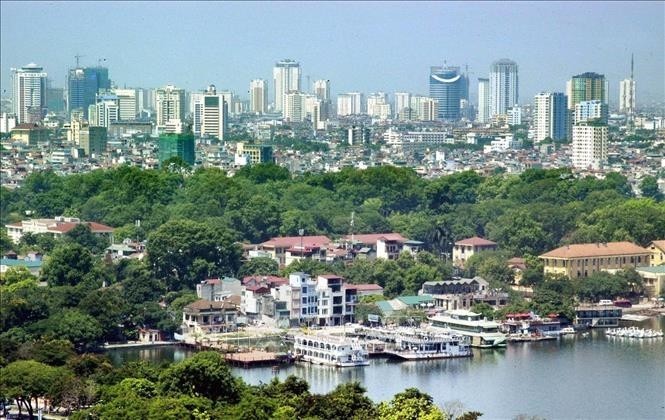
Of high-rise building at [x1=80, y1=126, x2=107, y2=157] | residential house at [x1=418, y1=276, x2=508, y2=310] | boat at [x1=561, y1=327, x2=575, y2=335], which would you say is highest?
high-rise building at [x1=80, y1=126, x2=107, y2=157]

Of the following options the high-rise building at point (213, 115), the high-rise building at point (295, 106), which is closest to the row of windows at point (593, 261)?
the high-rise building at point (213, 115)

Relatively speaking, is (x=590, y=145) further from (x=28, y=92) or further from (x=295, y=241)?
(x=28, y=92)

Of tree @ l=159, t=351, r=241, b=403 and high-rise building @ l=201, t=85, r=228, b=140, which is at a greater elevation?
high-rise building @ l=201, t=85, r=228, b=140

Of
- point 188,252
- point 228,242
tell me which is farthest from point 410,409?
point 228,242

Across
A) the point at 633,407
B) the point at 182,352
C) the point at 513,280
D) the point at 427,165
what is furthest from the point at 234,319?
the point at 427,165

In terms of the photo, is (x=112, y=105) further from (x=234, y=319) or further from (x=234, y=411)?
(x=234, y=411)

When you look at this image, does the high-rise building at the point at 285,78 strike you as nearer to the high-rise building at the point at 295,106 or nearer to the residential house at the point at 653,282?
the high-rise building at the point at 295,106

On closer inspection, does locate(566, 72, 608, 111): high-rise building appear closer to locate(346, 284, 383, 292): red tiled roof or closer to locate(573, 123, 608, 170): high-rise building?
locate(573, 123, 608, 170): high-rise building

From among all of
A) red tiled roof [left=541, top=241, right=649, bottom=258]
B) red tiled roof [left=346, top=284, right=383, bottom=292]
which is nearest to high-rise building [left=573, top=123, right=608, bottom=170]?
red tiled roof [left=541, top=241, right=649, bottom=258]
